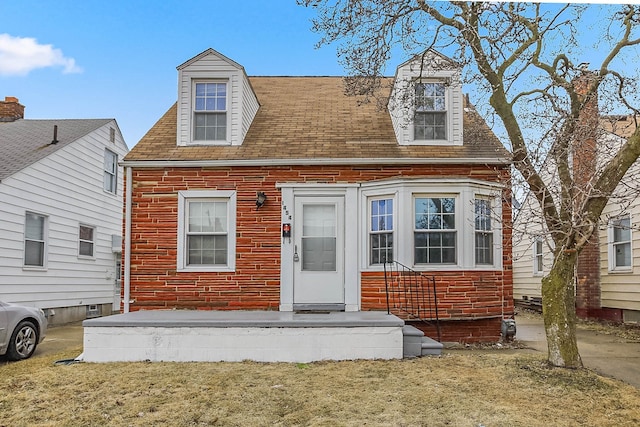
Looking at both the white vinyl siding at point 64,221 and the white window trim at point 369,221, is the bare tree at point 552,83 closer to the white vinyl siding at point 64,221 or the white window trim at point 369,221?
the white window trim at point 369,221

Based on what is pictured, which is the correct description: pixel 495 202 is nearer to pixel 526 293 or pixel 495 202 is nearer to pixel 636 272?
pixel 636 272

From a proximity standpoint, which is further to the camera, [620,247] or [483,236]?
[620,247]

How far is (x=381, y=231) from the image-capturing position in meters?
9.02

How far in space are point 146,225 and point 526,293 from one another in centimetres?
1255

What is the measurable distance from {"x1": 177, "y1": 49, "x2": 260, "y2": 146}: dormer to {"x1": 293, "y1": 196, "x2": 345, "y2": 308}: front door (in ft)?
6.05

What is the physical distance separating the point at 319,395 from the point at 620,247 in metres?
9.68

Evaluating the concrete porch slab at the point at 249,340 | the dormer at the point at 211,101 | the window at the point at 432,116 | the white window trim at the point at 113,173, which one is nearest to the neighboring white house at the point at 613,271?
the window at the point at 432,116

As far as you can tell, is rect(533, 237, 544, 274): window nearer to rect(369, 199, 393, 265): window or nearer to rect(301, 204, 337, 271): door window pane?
rect(369, 199, 393, 265): window

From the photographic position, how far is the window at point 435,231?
8828 mm

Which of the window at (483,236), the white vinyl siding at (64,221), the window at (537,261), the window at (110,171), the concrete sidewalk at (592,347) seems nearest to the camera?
the concrete sidewalk at (592,347)

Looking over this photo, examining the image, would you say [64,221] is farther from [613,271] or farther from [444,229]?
[613,271]

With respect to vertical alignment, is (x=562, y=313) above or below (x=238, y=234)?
below

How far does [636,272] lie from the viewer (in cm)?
1132

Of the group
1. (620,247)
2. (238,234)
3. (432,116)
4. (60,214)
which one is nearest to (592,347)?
(620,247)
